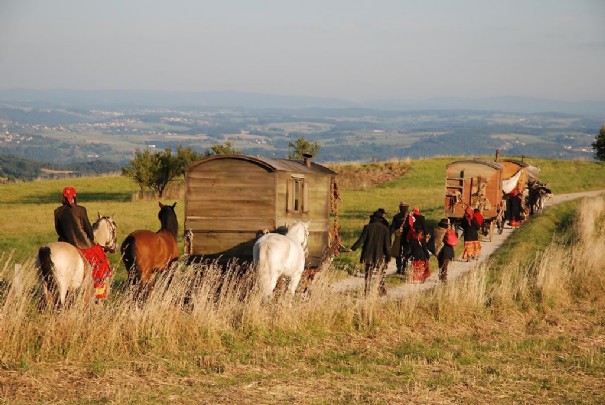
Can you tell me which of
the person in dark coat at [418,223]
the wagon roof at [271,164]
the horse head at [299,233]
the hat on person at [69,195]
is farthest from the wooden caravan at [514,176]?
the hat on person at [69,195]

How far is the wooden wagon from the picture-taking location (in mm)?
31891

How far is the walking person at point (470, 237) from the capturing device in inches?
963

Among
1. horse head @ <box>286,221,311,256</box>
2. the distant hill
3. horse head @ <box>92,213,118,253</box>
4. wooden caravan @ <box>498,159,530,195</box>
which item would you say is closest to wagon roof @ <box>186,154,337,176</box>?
horse head @ <box>286,221,311,256</box>

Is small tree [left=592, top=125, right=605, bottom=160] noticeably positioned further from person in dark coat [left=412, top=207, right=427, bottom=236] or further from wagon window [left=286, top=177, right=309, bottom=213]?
wagon window [left=286, top=177, right=309, bottom=213]

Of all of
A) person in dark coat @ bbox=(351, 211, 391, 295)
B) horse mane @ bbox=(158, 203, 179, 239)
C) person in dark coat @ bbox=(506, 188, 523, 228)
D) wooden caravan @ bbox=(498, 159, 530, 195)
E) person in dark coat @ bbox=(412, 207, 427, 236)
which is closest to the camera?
horse mane @ bbox=(158, 203, 179, 239)

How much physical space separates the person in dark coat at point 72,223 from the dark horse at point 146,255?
1.34m

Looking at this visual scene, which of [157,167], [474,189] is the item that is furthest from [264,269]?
[157,167]

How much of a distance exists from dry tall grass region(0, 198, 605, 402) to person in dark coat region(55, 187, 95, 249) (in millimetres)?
842

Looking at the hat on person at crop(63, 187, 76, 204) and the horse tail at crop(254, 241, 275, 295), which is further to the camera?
the horse tail at crop(254, 241, 275, 295)

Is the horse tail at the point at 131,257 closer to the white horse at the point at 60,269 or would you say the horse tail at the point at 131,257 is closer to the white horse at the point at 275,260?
the white horse at the point at 60,269

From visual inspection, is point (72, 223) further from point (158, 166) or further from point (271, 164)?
point (158, 166)

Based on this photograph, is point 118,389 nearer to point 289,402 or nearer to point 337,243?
point 289,402

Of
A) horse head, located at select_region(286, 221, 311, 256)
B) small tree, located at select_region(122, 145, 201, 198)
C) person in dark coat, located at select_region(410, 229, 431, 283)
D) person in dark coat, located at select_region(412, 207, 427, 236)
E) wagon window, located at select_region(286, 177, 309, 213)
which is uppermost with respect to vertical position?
wagon window, located at select_region(286, 177, 309, 213)

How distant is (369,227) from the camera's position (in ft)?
58.8
